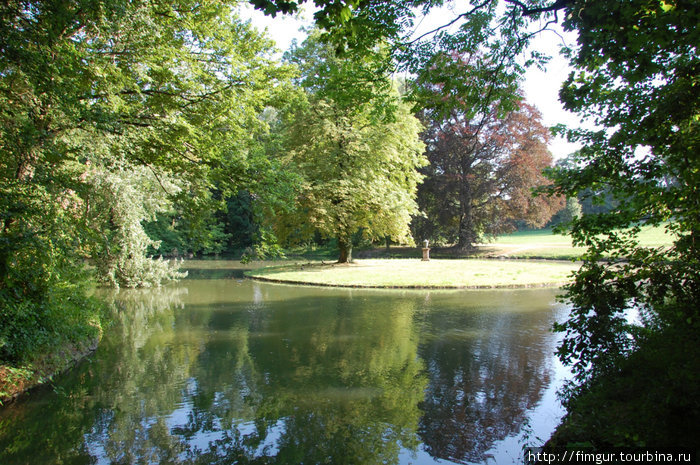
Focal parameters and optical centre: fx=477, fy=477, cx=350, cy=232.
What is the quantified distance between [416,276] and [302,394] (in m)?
15.2

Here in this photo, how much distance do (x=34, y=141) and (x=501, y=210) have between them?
36080 mm

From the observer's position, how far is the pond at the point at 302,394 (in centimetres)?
545

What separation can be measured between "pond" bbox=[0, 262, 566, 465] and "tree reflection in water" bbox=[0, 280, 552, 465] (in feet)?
0.09

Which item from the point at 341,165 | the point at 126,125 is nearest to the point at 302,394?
the point at 126,125

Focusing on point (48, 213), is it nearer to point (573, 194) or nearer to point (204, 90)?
point (204, 90)

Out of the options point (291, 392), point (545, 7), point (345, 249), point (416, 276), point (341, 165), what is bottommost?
point (291, 392)

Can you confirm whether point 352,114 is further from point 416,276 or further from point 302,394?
point 416,276

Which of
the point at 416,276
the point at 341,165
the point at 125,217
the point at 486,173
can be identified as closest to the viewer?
the point at 125,217

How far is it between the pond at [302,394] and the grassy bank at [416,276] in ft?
20.3

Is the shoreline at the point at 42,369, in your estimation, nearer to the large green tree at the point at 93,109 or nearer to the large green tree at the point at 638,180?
the large green tree at the point at 93,109

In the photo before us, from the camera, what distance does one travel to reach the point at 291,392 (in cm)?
726

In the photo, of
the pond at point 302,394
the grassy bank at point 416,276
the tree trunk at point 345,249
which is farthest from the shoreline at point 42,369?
the tree trunk at point 345,249

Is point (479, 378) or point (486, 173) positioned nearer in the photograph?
point (479, 378)

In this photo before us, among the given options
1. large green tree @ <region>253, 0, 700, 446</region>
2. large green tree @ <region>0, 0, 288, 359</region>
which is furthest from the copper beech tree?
large green tree @ <region>253, 0, 700, 446</region>
